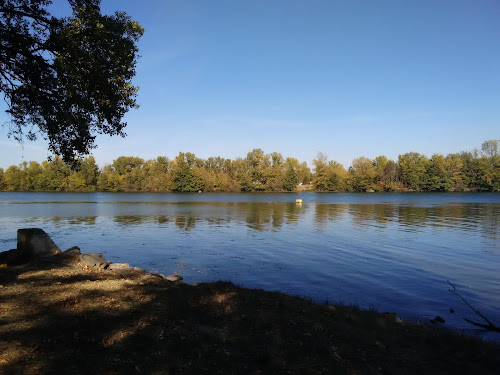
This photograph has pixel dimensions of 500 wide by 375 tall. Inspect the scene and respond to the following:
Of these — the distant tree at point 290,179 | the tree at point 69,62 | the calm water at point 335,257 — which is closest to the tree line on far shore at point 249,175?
the distant tree at point 290,179

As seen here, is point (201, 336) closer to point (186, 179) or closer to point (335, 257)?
point (335, 257)

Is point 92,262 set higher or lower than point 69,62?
lower

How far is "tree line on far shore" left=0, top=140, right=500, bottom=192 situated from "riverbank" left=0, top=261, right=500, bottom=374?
5872 inches

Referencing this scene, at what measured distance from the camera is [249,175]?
16350cm

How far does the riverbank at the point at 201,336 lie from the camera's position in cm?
536

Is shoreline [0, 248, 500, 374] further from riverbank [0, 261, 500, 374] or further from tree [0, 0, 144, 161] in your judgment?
tree [0, 0, 144, 161]

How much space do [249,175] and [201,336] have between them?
157 meters

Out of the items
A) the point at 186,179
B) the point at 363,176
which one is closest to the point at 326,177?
the point at 363,176

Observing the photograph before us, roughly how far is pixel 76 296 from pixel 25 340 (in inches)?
91.4

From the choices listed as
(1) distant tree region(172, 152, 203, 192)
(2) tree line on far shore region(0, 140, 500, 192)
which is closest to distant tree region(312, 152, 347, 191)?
(2) tree line on far shore region(0, 140, 500, 192)

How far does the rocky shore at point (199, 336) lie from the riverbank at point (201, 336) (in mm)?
20

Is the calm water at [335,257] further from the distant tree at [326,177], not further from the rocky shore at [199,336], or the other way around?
the distant tree at [326,177]

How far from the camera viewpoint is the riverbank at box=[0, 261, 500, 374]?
5.36m

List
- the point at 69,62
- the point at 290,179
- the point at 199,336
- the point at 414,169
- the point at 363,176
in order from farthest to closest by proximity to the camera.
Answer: the point at 290,179 < the point at 363,176 < the point at 414,169 < the point at 69,62 < the point at 199,336
